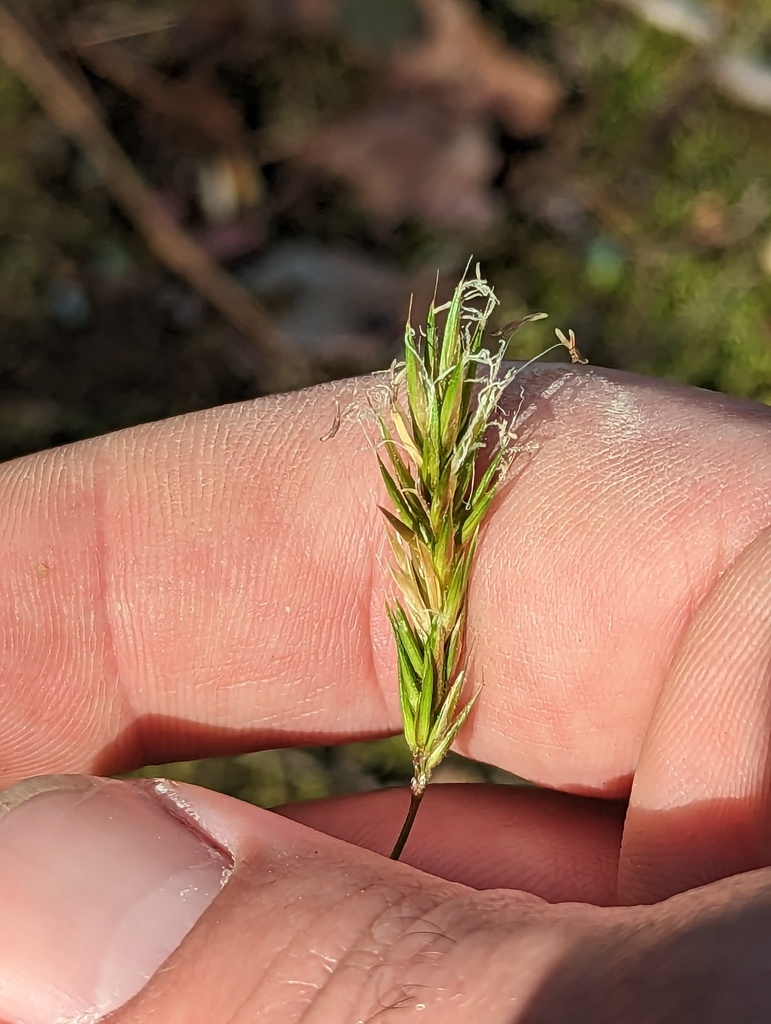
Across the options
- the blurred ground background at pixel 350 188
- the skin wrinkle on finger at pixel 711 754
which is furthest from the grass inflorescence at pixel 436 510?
the blurred ground background at pixel 350 188

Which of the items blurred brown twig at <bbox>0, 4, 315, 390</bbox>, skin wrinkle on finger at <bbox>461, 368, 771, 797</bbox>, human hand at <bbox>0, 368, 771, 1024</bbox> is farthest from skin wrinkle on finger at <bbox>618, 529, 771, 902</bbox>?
blurred brown twig at <bbox>0, 4, 315, 390</bbox>

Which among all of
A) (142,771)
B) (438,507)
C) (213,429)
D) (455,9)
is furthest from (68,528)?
(455,9)

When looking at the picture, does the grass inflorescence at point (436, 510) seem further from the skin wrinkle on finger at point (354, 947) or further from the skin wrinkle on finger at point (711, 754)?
the skin wrinkle on finger at point (711, 754)

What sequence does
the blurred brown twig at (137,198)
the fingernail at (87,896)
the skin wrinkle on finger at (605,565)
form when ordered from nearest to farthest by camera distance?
1. the fingernail at (87,896)
2. the skin wrinkle on finger at (605,565)
3. the blurred brown twig at (137,198)

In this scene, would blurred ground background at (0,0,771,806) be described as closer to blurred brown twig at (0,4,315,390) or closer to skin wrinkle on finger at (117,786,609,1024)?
blurred brown twig at (0,4,315,390)

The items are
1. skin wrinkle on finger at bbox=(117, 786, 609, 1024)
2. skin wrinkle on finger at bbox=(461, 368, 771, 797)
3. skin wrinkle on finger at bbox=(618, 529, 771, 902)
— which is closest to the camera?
A: skin wrinkle on finger at bbox=(117, 786, 609, 1024)

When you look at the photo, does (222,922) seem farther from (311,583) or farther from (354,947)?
(311,583)

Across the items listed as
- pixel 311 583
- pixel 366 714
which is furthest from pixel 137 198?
pixel 366 714

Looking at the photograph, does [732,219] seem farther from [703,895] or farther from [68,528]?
[703,895]
